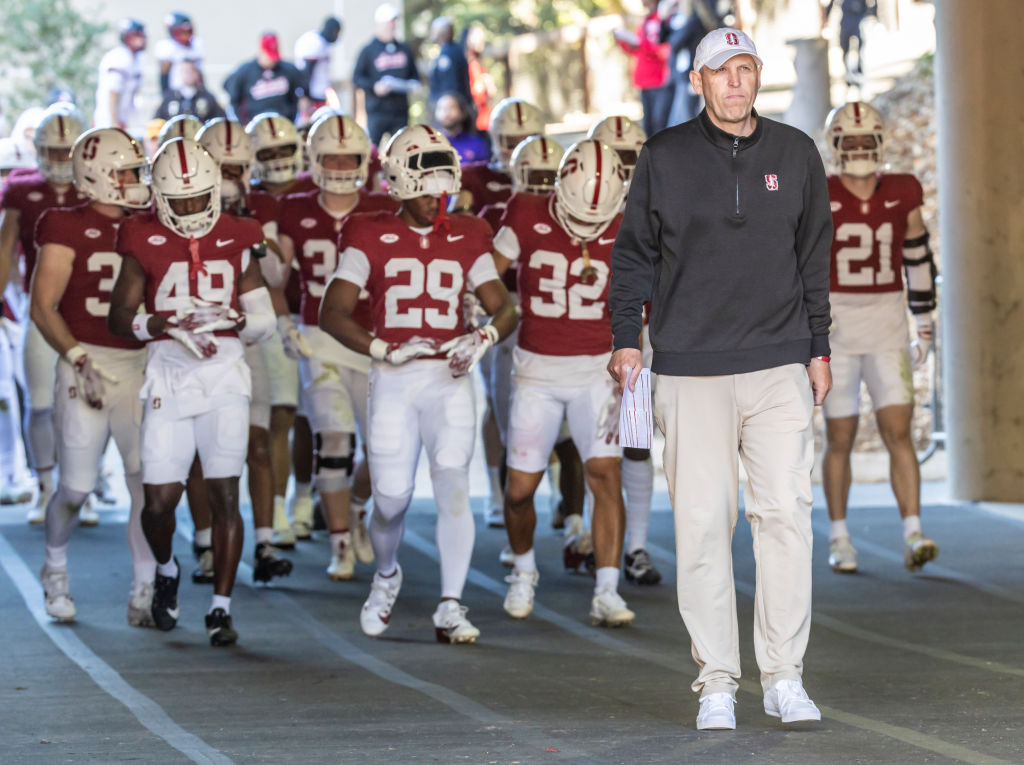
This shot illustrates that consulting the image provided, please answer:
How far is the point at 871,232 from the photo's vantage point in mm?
8641

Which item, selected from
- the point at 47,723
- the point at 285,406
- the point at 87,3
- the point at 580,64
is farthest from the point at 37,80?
the point at 47,723

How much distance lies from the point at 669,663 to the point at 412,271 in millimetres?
1978

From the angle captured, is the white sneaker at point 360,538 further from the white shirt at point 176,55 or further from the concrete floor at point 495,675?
the white shirt at point 176,55

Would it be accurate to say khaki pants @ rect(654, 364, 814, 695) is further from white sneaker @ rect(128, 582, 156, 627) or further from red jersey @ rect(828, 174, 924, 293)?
red jersey @ rect(828, 174, 924, 293)

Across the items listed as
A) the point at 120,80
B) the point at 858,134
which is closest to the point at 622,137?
the point at 858,134

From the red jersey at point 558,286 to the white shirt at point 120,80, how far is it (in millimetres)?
9485

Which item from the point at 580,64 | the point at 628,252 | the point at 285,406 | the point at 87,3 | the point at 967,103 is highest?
the point at 87,3

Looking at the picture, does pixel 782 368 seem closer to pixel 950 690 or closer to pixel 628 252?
pixel 628 252

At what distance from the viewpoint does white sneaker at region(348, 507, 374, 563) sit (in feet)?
30.1

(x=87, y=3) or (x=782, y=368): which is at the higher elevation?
(x=87, y=3)

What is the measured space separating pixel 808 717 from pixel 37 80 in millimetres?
20895

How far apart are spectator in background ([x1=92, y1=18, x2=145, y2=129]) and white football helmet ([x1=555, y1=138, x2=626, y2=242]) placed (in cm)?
949

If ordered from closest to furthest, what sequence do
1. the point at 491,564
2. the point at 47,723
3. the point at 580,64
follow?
the point at 47,723 → the point at 491,564 → the point at 580,64

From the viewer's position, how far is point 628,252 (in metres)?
5.62
